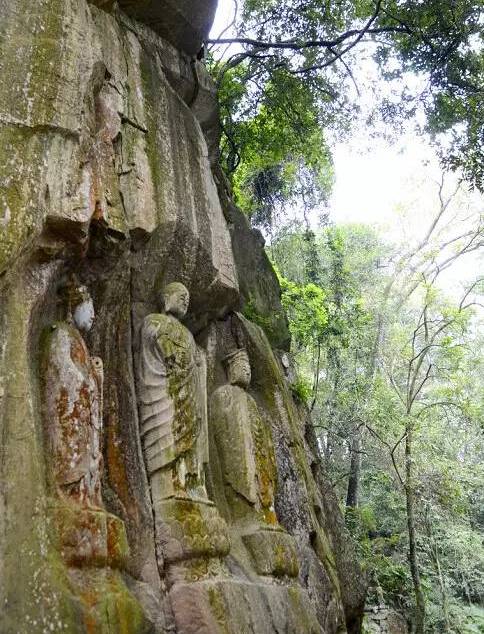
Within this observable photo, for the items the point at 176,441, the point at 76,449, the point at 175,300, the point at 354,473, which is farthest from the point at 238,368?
the point at 354,473

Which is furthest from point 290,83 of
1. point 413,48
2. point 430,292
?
point 430,292

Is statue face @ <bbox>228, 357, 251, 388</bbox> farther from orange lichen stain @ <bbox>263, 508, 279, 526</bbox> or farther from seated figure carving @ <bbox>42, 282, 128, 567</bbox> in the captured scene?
seated figure carving @ <bbox>42, 282, 128, 567</bbox>

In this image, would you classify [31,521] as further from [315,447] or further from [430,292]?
[430,292]

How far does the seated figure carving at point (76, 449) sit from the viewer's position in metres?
3.82

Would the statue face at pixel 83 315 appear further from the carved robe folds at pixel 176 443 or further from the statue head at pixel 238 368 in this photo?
the statue head at pixel 238 368

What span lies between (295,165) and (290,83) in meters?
2.59

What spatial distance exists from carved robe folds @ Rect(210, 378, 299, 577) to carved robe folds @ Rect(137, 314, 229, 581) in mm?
390

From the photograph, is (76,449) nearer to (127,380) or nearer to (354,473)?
(127,380)

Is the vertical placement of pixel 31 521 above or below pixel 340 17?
below

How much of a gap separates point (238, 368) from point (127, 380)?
1.67 m

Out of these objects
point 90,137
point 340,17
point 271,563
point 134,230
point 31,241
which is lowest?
point 271,563

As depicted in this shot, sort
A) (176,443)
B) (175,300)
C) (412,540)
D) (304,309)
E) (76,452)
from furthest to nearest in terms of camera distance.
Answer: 1. (304,309)
2. (412,540)
3. (175,300)
4. (176,443)
5. (76,452)

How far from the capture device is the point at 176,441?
514 centimetres

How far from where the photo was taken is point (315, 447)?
28.8 ft
